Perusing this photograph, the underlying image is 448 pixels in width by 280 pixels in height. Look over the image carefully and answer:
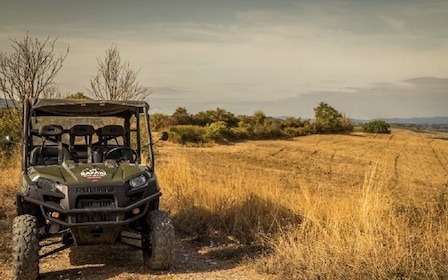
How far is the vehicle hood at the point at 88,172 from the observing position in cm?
668

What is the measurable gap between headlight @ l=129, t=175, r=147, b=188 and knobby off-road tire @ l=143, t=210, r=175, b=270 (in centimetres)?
48

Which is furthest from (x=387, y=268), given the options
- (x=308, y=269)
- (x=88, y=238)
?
(x=88, y=238)

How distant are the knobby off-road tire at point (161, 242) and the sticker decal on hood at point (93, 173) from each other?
0.87 m

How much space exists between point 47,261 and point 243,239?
3.07m

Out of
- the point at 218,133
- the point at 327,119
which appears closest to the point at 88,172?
the point at 218,133

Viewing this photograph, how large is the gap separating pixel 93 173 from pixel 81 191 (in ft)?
1.14

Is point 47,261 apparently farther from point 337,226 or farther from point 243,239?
point 337,226

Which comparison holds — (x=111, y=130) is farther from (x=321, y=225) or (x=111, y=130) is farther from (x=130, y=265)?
(x=321, y=225)

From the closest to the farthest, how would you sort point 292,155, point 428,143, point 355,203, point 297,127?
point 355,203 → point 292,155 → point 428,143 → point 297,127

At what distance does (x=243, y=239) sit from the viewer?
9.01 meters

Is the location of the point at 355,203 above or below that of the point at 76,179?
below

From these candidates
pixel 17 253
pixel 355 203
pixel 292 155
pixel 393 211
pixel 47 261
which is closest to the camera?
pixel 17 253

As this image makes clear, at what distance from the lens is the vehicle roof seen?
7.59 m

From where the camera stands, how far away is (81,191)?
6539mm
